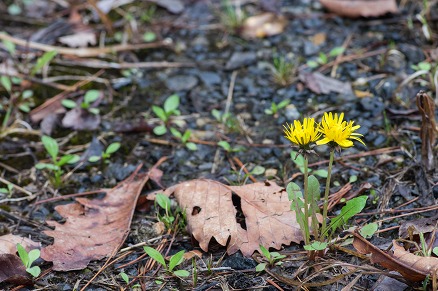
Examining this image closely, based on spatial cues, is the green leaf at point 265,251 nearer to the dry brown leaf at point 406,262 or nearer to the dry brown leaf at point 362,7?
the dry brown leaf at point 406,262

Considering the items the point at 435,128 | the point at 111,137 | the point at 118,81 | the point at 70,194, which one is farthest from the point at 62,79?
the point at 435,128

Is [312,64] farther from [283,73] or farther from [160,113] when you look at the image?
[160,113]

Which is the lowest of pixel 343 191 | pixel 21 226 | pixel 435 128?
pixel 21 226

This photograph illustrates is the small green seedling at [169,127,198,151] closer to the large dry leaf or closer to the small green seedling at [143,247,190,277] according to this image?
the large dry leaf

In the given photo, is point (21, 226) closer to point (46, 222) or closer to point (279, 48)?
point (46, 222)

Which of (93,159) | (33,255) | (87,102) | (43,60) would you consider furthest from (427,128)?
(43,60)

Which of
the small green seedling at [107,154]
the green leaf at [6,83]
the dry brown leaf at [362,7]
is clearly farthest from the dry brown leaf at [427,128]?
the green leaf at [6,83]

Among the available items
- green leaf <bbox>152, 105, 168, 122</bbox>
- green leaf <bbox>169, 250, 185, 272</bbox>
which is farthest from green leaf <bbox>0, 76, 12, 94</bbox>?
green leaf <bbox>169, 250, 185, 272</bbox>
